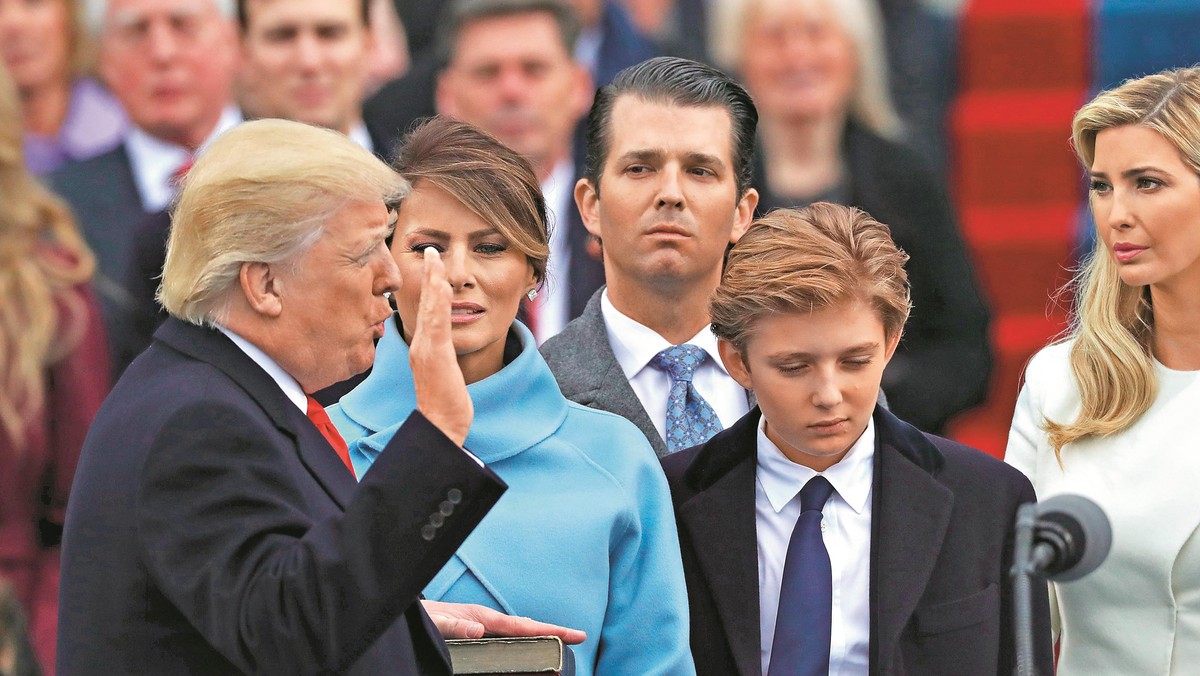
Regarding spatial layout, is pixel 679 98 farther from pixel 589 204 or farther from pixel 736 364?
pixel 736 364

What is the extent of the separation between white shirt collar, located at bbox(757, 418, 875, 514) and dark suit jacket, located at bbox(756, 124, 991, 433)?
2459 mm

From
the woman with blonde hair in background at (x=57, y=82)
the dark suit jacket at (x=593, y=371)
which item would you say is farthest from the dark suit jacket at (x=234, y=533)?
the woman with blonde hair in background at (x=57, y=82)

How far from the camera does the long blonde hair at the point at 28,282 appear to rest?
4953 mm

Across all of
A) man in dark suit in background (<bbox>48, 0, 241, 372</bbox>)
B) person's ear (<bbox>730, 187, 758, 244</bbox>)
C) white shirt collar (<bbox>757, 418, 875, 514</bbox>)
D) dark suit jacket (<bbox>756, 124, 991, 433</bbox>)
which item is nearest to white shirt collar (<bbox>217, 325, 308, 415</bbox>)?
white shirt collar (<bbox>757, 418, 875, 514</bbox>)

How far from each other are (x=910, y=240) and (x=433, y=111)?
1.81 metres

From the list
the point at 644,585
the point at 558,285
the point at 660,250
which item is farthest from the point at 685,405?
the point at 558,285

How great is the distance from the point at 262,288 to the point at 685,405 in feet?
4.37

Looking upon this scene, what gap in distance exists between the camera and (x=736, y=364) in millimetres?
3289

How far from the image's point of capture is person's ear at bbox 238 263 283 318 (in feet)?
8.18

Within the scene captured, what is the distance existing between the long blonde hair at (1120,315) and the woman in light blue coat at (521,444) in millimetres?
948

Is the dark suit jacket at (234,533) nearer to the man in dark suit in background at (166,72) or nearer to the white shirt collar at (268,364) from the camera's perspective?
the white shirt collar at (268,364)

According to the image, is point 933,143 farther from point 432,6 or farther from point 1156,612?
point 1156,612

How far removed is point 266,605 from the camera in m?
2.23

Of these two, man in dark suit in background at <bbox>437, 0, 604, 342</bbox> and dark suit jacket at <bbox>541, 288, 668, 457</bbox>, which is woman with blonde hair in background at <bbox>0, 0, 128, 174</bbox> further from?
dark suit jacket at <bbox>541, 288, 668, 457</bbox>
